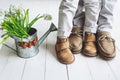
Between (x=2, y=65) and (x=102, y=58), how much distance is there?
646 mm

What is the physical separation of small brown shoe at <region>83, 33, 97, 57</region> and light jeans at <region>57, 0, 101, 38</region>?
0.14ft

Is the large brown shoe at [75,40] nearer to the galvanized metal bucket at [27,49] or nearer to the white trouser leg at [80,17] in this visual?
the white trouser leg at [80,17]

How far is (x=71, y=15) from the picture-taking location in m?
1.11

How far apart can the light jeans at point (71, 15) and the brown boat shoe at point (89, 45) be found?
0.04 meters

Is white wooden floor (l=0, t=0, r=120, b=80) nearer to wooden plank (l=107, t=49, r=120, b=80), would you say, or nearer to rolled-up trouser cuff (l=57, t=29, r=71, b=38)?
wooden plank (l=107, t=49, r=120, b=80)

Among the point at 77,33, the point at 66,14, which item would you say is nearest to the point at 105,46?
the point at 77,33

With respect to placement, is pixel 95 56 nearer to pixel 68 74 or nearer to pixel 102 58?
pixel 102 58

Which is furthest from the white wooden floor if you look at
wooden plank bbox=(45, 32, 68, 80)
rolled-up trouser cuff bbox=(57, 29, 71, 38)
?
rolled-up trouser cuff bbox=(57, 29, 71, 38)

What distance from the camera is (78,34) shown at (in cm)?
124

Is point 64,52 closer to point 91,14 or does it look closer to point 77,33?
point 77,33

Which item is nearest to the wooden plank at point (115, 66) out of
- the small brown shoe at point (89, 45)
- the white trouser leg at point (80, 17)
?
the small brown shoe at point (89, 45)

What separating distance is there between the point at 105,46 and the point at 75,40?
20 cm

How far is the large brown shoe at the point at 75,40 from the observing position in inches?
46.4

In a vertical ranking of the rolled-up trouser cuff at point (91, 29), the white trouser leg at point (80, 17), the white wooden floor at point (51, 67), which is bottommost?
the white wooden floor at point (51, 67)
